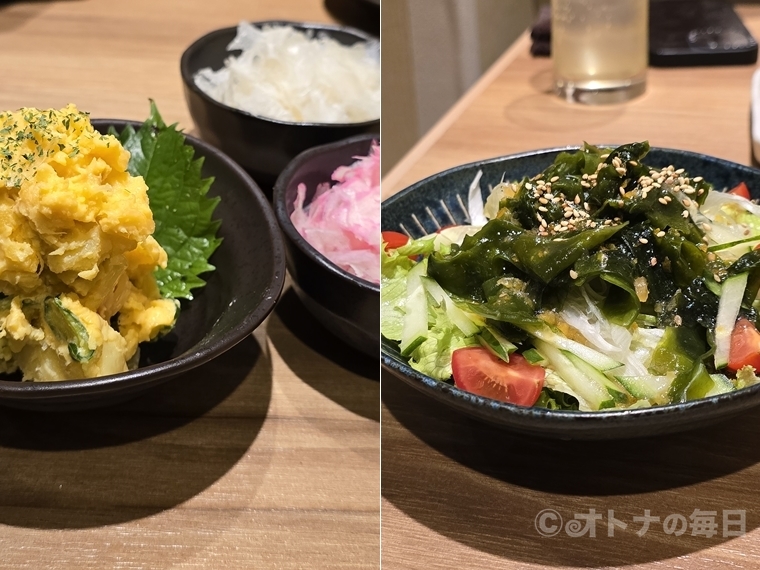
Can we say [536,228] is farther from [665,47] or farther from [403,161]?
[665,47]

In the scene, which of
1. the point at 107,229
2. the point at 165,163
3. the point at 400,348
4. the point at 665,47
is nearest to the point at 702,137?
the point at 665,47

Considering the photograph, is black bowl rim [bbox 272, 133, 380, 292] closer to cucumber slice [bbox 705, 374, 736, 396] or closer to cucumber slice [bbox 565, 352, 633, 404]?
cucumber slice [bbox 565, 352, 633, 404]

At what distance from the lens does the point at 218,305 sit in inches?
41.3

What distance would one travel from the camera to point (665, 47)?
2.12 metres

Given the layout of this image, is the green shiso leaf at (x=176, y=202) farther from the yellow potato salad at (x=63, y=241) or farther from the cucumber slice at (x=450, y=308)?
the cucumber slice at (x=450, y=308)

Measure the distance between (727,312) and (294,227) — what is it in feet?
1.98

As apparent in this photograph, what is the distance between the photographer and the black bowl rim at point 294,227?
0.95 m

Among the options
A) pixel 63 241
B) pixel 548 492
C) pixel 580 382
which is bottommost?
pixel 548 492

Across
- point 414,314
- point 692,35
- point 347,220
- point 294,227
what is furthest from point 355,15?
point 414,314

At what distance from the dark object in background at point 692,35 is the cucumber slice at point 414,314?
148cm

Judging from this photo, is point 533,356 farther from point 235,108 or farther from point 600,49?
point 600,49

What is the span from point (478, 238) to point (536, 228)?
9 centimetres

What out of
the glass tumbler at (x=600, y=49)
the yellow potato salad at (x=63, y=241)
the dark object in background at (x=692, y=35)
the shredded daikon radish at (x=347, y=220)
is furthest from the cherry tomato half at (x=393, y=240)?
the dark object in background at (x=692, y=35)

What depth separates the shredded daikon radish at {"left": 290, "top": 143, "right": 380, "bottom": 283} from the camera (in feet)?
3.80
